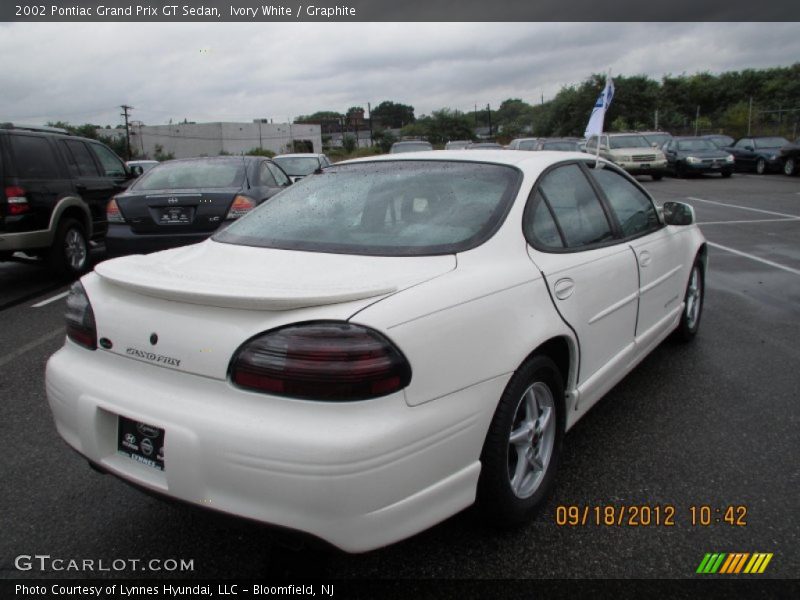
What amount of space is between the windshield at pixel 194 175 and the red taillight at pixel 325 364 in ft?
18.6

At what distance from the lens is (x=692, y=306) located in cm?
477

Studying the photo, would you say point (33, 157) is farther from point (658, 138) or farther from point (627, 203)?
point (658, 138)

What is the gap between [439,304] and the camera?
6.89 ft

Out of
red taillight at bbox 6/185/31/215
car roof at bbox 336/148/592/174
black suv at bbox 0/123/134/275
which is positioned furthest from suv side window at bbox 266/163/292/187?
car roof at bbox 336/148/592/174

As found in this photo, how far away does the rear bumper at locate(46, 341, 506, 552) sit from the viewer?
1846 millimetres

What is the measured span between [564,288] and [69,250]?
7007 mm

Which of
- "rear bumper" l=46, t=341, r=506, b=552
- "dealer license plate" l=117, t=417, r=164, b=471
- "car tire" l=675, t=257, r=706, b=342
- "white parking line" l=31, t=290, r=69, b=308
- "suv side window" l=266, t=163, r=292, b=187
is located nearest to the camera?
"rear bumper" l=46, t=341, r=506, b=552

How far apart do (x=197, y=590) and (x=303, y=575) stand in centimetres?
37

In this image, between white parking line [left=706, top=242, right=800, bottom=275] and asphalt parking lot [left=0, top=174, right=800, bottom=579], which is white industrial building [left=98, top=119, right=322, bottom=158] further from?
asphalt parking lot [left=0, top=174, right=800, bottom=579]

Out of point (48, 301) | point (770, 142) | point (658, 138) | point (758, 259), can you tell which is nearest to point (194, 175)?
point (48, 301)

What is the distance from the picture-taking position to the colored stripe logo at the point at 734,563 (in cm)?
233

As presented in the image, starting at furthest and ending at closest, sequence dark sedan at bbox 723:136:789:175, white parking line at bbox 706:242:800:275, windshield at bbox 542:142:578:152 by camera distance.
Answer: dark sedan at bbox 723:136:789:175, windshield at bbox 542:142:578:152, white parking line at bbox 706:242:800:275

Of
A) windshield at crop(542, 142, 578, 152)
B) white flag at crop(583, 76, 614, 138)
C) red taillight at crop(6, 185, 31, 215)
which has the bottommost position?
red taillight at crop(6, 185, 31, 215)

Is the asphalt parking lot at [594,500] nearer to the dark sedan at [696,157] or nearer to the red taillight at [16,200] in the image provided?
the red taillight at [16,200]
